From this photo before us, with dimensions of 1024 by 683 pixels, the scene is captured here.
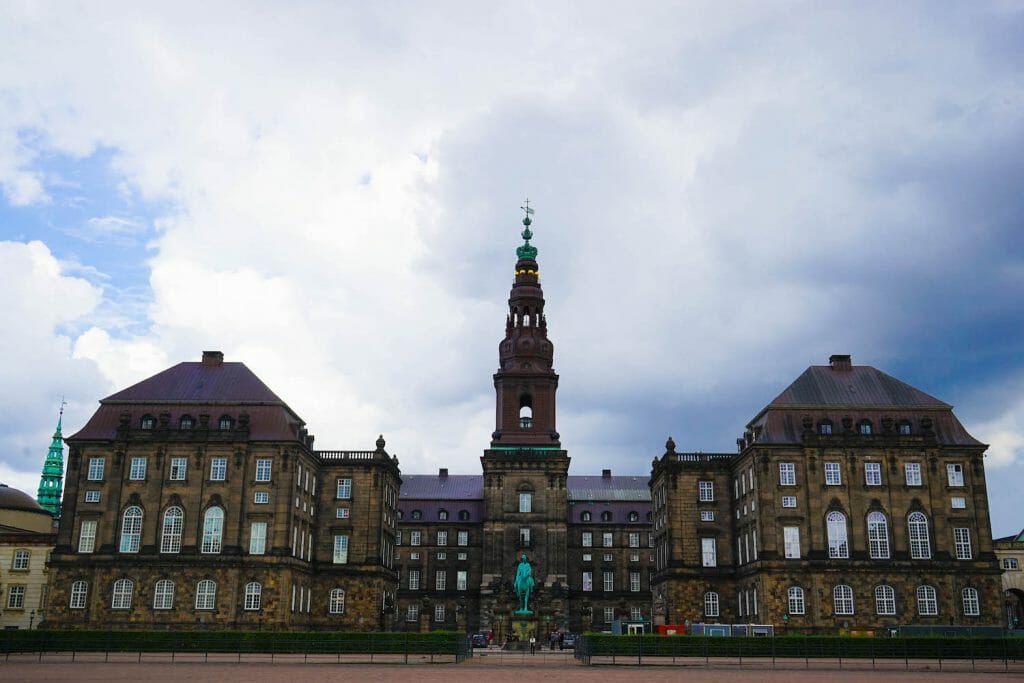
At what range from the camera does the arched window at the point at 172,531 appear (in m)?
79.9

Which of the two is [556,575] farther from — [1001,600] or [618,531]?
[1001,600]

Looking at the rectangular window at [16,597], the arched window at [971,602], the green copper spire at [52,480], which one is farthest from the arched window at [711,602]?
the green copper spire at [52,480]

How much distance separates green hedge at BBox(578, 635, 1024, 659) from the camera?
5519 centimetres

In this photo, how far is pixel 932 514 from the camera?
7969 cm

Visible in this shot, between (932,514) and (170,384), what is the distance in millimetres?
66249

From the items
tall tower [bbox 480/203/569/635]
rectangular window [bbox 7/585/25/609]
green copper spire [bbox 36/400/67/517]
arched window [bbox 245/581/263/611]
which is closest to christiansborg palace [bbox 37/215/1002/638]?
arched window [bbox 245/581/263/611]

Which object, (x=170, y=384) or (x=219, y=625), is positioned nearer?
(x=219, y=625)

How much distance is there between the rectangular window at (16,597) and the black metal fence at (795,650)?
5832 centimetres

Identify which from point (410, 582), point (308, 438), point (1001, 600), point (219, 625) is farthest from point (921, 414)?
point (410, 582)

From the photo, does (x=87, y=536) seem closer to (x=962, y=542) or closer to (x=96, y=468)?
(x=96, y=468)

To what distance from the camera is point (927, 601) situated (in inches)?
3059

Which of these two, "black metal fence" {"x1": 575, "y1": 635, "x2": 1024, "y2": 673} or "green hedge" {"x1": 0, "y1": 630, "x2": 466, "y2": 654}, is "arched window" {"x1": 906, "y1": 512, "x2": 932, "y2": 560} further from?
"green hedge" {"x1": 0, "y1": 630, "x2": 466, "y2": 654}

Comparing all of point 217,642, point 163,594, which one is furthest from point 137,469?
point 217,642

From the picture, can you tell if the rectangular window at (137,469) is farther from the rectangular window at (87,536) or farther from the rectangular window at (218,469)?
the rectangular window at (218,469)
